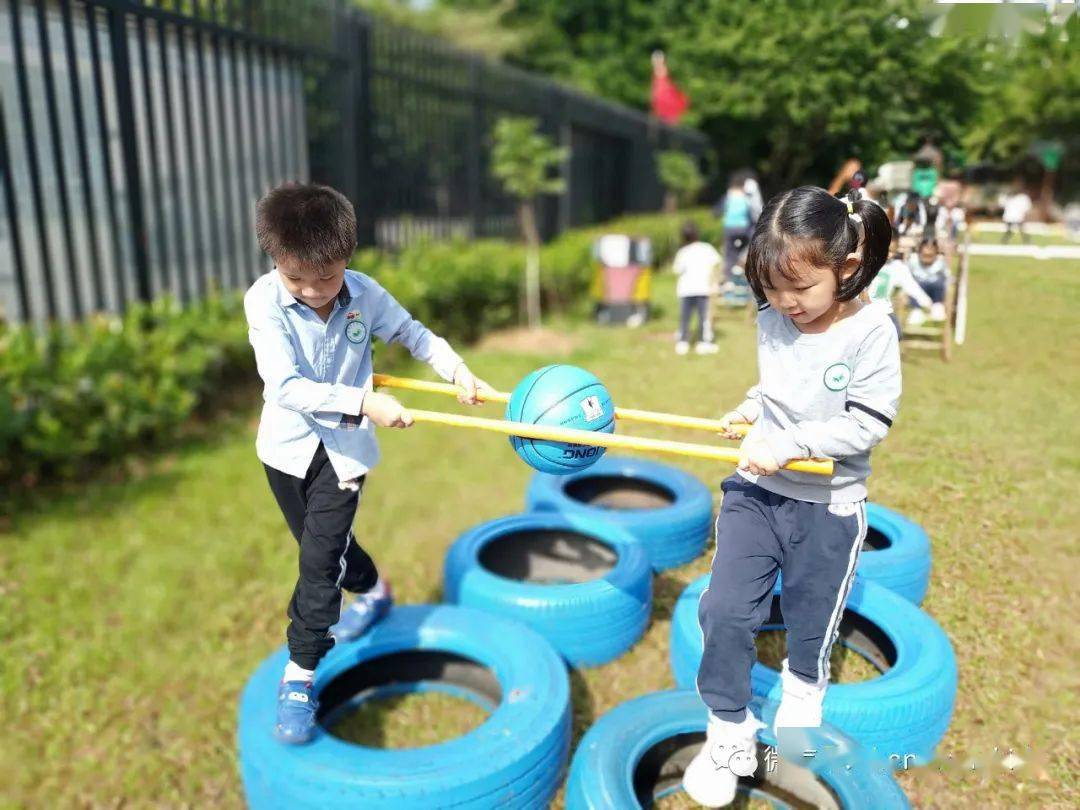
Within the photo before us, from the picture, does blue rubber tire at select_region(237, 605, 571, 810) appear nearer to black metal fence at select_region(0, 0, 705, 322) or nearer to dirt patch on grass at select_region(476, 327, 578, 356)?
dirt patch on grass at select_region(476, 327, 578, 356)

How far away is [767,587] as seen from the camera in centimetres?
277

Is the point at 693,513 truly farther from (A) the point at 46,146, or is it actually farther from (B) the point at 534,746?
(A) the point at 46,146

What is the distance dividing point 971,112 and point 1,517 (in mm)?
6879

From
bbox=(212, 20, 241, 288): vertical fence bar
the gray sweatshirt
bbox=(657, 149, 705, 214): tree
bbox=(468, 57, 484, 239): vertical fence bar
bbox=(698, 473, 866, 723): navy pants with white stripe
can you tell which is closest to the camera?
the gray sweatshirt

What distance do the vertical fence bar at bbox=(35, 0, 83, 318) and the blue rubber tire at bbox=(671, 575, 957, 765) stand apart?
6777mm

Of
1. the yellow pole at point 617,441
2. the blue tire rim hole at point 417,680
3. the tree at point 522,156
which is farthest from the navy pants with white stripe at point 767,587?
the tree at point 522,156

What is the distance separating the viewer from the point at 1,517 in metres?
6.12

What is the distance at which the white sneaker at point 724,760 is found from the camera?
9.10 feet

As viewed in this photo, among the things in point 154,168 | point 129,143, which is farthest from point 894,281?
point 154,168

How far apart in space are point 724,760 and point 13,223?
22.2 feet

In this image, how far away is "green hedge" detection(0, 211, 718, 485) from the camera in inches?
243

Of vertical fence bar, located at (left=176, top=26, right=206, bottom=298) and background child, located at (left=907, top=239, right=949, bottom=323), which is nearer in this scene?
Result: background child, located at (left=907, top=239, right=949, bottom=323)

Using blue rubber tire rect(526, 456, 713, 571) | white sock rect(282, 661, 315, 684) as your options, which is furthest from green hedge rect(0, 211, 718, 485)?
white sock rect(282, 661, 315, 684)

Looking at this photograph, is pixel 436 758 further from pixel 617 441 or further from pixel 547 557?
pixel 547 557
